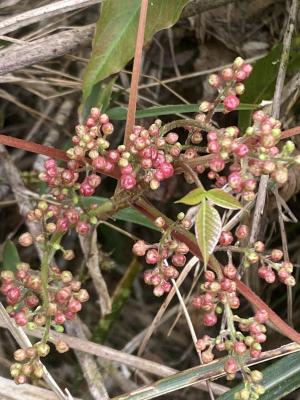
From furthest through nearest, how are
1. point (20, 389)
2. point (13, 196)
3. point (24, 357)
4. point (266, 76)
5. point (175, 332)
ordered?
point (175, 332)
point (13, 196)
point (266, 76)
point (20, 389)
point (24, 357)

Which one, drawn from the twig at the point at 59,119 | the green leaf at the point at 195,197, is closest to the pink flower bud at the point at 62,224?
the green leaf at the point at 195,197

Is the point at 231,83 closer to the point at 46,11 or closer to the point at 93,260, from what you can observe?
the point at 46,11

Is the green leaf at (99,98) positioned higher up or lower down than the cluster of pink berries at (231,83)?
lower down

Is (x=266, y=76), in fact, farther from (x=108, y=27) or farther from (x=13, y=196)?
(x=13, y=196)

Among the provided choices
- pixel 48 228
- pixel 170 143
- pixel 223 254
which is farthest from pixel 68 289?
pixel 223 254

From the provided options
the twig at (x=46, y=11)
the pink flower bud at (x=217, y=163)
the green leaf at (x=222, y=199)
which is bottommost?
the green leaf at (x=222, y=199)

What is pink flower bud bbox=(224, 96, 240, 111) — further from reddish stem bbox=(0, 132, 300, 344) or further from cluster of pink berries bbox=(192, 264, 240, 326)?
cluster of pink berries bbox=(192, 264, 240, 326)

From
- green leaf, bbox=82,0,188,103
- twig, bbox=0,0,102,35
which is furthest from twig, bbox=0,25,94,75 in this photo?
green leaf, bbox=82,0,188,103

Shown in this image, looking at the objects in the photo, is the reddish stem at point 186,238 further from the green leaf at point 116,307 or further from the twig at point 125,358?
the green leaf at point 116,307
